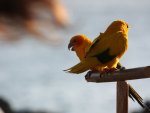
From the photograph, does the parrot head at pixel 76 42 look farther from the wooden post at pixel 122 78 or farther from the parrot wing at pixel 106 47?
the wooden post at pixel 122 78

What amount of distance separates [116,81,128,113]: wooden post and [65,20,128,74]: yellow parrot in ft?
1.03

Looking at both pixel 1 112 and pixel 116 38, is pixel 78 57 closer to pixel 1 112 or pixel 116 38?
pixel 116 38

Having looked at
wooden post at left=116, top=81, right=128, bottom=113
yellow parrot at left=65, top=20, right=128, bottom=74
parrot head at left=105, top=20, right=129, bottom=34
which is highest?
parrot head at left=105, top=20, right=129, bottom=34

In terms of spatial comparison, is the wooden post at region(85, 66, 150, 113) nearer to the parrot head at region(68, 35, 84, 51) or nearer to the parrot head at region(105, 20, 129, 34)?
the parrot head at region(105, 20, 129, 34)

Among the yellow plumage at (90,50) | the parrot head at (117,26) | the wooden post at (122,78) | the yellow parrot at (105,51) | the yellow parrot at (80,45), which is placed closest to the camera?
the wooden post at (122,78)

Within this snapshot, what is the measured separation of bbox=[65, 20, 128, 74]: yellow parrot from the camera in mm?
2039

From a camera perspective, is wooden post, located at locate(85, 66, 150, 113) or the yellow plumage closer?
wooden post, located at locate(85, 66, 150, 113)

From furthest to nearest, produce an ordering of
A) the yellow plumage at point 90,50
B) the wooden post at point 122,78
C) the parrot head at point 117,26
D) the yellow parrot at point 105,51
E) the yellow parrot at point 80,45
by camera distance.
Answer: the yellow parrot at point 80,45, the parrot head at point 117,26, the yellow parrot at point 105,51, the yellow plumage at point 90,50, the wooden post at point 122,78

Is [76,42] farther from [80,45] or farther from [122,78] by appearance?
[122,78]

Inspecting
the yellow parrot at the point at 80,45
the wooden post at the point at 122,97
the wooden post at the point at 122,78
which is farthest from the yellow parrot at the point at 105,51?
the yellow parrot at the point at 80,45

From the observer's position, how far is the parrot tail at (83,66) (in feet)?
6.11

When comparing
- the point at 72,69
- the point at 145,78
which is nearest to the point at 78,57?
the point at 72,69

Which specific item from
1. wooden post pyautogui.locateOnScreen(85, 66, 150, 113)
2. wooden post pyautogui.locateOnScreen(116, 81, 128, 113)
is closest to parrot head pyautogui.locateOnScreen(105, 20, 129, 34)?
wooden post pyautogui.locateOnScreen(85, 66, 150, 113)

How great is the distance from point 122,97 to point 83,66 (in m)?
0.43
